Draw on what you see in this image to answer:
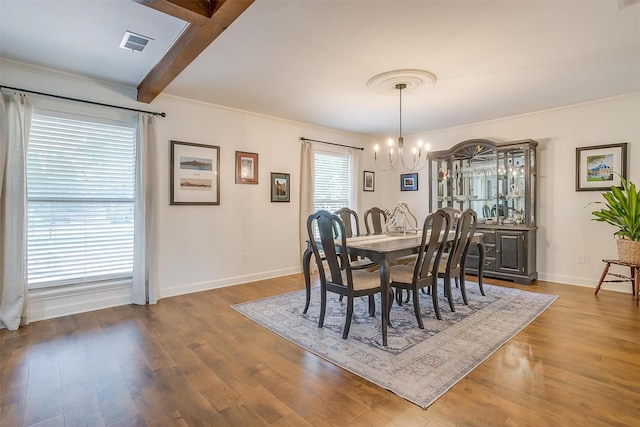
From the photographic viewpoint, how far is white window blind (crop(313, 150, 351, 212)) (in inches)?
222

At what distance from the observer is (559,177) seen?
4.61 meters

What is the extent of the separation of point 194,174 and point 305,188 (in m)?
1.76

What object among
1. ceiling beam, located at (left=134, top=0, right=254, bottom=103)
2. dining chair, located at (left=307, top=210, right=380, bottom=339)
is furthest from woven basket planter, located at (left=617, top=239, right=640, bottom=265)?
ceiling beam, located at (left=134, top=0, right=254, bottom=103)

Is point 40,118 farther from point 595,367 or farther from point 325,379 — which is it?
point 595,367

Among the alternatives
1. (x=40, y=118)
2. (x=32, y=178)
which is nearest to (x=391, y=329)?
(x=32, y=178)

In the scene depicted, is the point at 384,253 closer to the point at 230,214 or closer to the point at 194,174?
the point at 230,214

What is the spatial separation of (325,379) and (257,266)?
2891mm

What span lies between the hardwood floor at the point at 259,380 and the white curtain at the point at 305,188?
2.26 metres

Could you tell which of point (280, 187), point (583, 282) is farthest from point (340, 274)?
point (583, 282)

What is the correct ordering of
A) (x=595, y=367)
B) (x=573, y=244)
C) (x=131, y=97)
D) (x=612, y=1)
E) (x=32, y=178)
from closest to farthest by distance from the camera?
1. (x=612, y=1)
2. (x=595, y=367)
3. (x=32, y=178)
4. (x=131, y=97)
5. (x=573, y=244)

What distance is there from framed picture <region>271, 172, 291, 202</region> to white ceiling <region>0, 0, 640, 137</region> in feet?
4.01

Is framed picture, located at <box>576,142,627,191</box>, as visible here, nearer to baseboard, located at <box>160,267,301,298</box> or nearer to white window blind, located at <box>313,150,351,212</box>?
white window blind, located at <box>313,150,351,212</box>

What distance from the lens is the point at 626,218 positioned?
12.2ft

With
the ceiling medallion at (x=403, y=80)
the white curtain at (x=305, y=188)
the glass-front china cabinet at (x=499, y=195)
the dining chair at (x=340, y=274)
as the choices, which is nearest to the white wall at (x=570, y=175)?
the glass-front china cabinet at (x=499, y=195)
